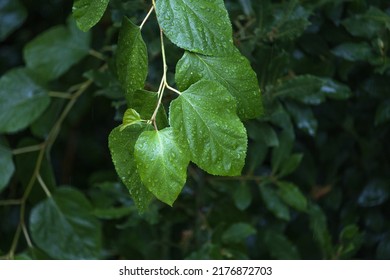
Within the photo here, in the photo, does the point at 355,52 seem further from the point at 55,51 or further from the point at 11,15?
the point at 11,15

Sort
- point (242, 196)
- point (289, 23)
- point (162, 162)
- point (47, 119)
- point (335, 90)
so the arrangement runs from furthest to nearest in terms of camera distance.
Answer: point (47, 119), point (242, 196), point (335, 90), point (289, 23), point (162, 162)

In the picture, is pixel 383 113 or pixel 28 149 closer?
pixel 383 113

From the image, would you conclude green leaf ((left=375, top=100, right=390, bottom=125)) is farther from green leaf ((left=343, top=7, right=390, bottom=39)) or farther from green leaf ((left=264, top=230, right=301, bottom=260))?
green leaf ((left=264, top=230, right=301, bottom=260))

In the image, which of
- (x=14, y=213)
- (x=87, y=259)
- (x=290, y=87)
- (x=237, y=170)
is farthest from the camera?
(x=14, y=213)

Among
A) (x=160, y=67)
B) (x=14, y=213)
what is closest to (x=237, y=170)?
(x=160, y=67)

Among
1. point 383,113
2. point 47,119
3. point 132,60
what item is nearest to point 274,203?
point 383,113

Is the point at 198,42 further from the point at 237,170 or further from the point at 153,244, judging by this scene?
the point at 153,244

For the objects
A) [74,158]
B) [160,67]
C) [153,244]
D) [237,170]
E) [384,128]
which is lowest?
[74,158]
